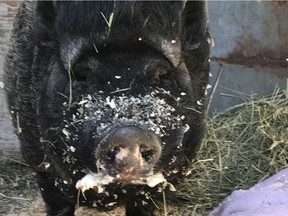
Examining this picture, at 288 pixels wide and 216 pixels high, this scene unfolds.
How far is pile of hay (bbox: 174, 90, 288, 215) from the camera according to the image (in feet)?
12.6

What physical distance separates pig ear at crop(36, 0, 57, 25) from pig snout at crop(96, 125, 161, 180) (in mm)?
708

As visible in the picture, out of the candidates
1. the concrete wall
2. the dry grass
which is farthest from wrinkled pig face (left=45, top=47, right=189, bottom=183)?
the concrete wall

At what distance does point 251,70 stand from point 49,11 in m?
1.83

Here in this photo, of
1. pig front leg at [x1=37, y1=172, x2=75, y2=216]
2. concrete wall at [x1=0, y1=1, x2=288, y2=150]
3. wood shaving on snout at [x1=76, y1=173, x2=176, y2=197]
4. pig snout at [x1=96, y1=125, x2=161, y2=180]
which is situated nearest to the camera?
pig snout at [x1=96, y1=125, x2=161, y2=180]

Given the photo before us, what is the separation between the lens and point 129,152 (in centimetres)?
→ 247

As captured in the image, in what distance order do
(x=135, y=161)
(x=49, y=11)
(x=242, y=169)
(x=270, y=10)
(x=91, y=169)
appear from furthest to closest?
(x=270, y=10) → (x=242, y=169) → (x=49, y=11) → (x=91, y=169) → (x=135, y=161)

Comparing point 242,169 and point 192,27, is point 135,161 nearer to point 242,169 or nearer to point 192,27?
point 192,27

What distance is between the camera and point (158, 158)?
262cm

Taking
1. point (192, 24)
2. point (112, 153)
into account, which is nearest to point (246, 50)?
point (192, 24)

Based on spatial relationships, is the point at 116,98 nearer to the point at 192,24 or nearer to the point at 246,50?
the point at 192,24

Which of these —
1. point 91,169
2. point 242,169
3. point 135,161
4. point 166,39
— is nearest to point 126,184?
point 91,169

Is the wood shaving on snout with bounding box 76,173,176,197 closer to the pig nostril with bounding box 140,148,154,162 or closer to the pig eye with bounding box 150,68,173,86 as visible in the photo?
the pig nostril with bounding box 140,148,154,162

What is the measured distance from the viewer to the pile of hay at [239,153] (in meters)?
3.84

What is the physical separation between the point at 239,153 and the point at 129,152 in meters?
1.70
